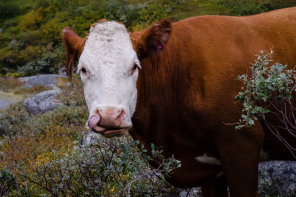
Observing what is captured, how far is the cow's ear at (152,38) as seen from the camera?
270 cm

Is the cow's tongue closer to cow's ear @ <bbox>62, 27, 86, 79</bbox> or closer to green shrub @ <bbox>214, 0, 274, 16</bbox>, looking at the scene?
cow's ear @ <bbox>62, 27, 86, 79</bbox>

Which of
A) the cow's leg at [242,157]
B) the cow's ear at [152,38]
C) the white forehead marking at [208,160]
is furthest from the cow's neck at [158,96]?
the cow's leg at [242,157]

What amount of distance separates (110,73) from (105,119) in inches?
15.3

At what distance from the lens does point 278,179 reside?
387 centimetres

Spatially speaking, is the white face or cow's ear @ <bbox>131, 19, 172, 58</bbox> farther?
cow's ear @ <bbox>131, 19, 172, 58</bbox>

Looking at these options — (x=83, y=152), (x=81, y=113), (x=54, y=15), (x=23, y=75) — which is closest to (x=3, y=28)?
(x=54, y=15)

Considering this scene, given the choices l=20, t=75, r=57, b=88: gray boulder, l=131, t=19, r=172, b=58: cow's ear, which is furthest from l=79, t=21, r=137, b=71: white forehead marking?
l=20, t=75, r=57, b=88: gray boulder

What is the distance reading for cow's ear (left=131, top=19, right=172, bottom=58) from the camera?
106 inches

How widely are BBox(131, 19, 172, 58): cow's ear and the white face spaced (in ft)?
0.56

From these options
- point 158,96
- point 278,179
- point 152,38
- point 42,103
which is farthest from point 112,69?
point 42,103

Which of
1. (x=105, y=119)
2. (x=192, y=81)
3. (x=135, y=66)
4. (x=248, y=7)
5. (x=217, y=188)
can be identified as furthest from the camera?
(x=248, y=7)

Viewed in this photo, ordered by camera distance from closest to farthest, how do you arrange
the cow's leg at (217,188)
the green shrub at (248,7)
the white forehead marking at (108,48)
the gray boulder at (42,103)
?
1. the white forehead marking at (108,48)
2. the cow's leg at (217,188)
3. the gray boulder at (42,103)
4. the green shrub at (248,7)

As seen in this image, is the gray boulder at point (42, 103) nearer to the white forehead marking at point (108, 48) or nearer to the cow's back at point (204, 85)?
the cow's back at point (204, 85)

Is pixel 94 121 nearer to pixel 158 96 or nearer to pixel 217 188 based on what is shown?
pixel 158 96
